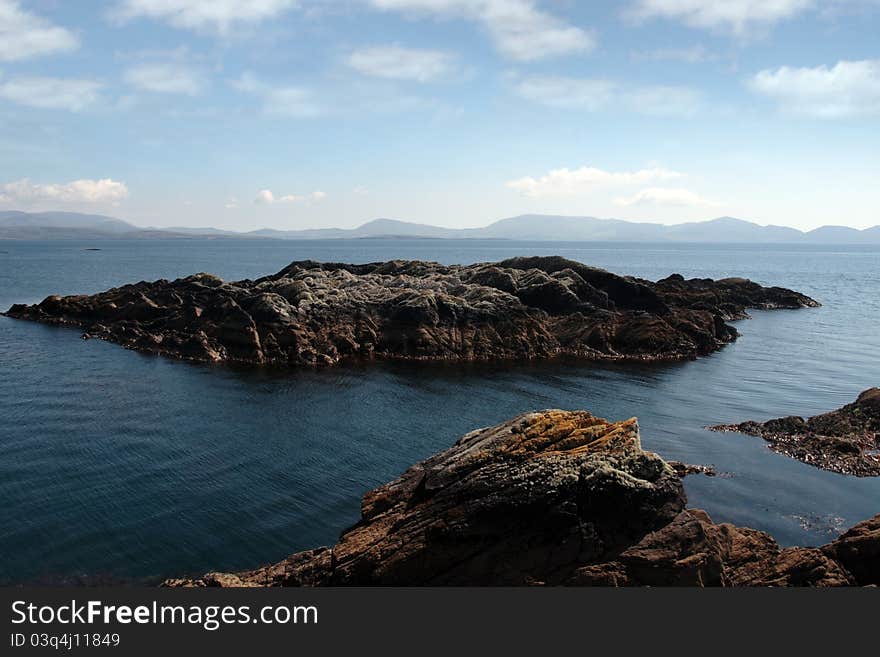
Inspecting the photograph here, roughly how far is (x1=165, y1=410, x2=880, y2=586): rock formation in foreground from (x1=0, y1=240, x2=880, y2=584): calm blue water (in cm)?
746

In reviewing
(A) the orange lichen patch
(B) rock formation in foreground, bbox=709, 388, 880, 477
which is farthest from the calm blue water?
(A) the orange lichen patch

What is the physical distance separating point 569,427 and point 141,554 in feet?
59.5

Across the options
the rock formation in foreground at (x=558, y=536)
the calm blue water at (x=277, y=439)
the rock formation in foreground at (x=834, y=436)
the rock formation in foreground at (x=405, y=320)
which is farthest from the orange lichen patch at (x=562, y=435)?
the rock formation in foreground at (x=405, y=320)

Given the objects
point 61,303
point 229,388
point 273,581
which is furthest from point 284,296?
point 273,581

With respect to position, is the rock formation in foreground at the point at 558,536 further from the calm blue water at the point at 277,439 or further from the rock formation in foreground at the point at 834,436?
the rock formation in foreground at the point at 834,436

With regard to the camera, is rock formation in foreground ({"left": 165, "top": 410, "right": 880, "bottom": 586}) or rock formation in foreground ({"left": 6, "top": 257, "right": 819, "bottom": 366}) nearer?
rock formation in foreground ({"left": 165, "top": 410, "right": 880, "bottom": 586})

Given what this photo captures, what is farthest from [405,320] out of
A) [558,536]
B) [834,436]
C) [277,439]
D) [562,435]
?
[558,536]

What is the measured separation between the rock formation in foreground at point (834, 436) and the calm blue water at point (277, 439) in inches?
67.6

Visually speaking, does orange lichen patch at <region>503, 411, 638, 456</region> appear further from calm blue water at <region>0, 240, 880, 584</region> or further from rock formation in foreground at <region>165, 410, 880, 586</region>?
calm blue water at <region>0, 240, 880, 584</region>

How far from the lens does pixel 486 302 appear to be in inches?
2879

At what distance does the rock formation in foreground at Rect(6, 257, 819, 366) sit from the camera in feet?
214

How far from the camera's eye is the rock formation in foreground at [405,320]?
65.1m

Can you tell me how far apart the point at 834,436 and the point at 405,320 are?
140ft

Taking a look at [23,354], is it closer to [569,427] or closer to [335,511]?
[335,511]
